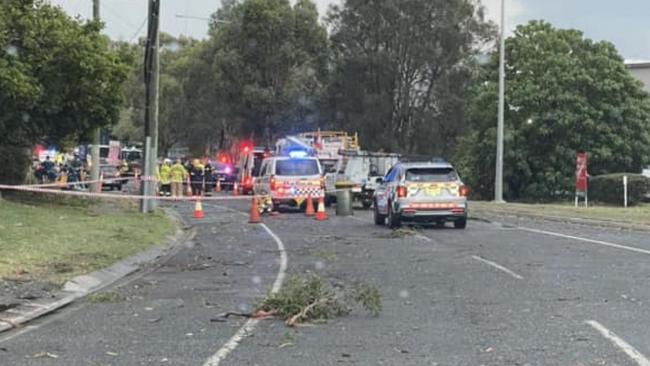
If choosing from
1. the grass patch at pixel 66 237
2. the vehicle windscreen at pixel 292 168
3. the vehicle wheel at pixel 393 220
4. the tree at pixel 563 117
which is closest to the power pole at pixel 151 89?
the grass patch at pixel 66 237

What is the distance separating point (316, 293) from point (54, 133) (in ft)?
65.5

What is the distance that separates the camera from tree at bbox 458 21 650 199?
4288 centimetres

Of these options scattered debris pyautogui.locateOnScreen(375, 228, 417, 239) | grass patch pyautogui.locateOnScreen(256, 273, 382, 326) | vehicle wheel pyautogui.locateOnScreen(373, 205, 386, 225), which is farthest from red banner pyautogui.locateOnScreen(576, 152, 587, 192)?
grass patch pyautogui.locateOnScreen(256, 273, 382, 326)

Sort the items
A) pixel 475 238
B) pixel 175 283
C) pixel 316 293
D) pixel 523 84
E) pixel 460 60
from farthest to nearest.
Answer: pixel 460 60
pixel 523 84
pixel 475 238
pixel 175 283
pixel 316 293

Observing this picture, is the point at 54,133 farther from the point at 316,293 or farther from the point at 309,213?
the point at 316,293

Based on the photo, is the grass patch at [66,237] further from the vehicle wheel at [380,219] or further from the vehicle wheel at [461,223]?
the vehicle wheel at [461,223]

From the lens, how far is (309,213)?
28.4 metres

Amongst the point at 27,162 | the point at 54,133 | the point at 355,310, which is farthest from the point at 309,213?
the point at 355,310

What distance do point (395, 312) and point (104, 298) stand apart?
377 cm

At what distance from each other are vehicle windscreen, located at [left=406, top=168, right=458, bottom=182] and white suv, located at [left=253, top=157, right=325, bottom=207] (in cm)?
686

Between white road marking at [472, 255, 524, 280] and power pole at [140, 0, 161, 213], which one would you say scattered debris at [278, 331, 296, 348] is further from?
power pole at [140, 0, 161, 213]

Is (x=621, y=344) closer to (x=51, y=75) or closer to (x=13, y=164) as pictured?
(x=51, y=75)

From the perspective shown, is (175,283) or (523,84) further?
(523,84)

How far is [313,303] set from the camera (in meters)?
9.98
